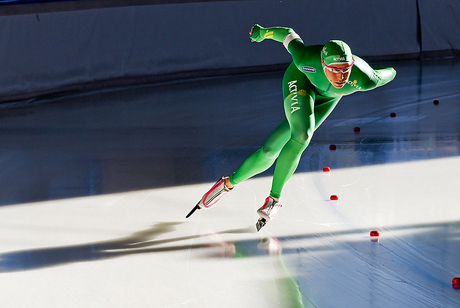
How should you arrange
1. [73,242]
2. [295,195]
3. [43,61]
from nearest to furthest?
[73,242]
[295,195]
[43,61]

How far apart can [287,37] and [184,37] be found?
16.1 feet

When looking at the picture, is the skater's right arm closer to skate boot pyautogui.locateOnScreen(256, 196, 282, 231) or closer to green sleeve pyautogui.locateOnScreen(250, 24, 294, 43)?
green sleeve pyautogui.locateOnScreen(250, 24, 294, 43)

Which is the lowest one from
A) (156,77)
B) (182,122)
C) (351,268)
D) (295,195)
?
(351,268)

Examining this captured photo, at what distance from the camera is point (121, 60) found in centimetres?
761

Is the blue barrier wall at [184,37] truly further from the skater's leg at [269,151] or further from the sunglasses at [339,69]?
the sunglasses at [339,69]

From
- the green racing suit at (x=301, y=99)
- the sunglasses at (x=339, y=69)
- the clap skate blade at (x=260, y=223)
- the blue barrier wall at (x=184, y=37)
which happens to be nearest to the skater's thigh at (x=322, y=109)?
the green racing suit at (x=301, y=99)

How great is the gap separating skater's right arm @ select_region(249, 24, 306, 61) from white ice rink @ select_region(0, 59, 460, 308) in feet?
3.42

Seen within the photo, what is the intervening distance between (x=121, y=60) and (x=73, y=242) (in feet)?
15.8

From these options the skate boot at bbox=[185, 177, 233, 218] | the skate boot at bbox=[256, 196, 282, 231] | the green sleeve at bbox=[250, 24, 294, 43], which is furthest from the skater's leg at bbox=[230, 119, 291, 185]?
the green sleeve at bbox=[250, 24, 294, 43]

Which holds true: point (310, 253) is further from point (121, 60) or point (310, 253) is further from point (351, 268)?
point (121, 60)

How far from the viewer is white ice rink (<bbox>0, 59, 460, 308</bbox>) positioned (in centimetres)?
261

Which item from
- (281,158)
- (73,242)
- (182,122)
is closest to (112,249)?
(73,242)

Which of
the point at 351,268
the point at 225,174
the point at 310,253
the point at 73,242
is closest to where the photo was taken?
the point at 351,268

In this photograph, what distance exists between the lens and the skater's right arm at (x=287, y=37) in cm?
316
